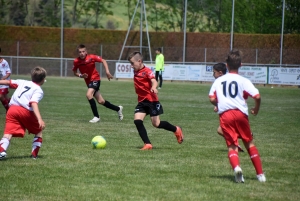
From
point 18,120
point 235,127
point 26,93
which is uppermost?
point 26,93

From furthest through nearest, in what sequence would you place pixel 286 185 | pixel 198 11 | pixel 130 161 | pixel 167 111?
pixel 198 11, pixel 167 111, pixel 130 161, pixel 286 185

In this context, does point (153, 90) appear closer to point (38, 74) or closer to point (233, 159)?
point (38, 74)

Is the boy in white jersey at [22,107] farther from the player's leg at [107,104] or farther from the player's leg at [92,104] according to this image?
the player's leg at [107,104]

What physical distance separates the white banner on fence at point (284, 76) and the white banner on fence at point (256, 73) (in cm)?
33

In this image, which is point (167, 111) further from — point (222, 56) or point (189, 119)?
point (222, 56)

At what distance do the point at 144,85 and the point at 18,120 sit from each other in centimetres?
266

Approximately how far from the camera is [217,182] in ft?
24.5

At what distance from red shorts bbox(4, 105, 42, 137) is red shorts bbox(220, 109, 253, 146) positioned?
292 cm

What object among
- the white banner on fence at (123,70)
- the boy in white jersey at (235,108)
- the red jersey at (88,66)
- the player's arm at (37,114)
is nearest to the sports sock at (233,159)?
the boy in white jersey at (235,108)

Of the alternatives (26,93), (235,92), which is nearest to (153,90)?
(26,93)

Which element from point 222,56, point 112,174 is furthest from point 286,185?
point 222,56

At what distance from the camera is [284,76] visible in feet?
107

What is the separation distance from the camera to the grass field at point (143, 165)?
22.4 ft

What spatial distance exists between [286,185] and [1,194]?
3250 mm
